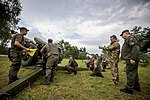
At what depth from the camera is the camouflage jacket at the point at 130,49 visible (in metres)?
5.51

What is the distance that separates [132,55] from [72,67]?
5123 mm

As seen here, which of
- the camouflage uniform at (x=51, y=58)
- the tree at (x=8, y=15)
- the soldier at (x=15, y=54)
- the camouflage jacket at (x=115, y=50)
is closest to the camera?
the soldier at (x=15, y=54)

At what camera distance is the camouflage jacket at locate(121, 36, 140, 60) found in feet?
18.1

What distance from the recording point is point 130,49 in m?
5.82

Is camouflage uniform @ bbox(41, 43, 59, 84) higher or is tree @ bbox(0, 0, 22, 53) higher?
tree @ bbox(0, 0, 22, 53)

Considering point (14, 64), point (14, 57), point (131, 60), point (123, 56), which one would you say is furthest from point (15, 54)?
point (131, 60)

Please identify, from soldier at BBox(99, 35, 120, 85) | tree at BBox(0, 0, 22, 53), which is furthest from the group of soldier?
tree at BBox(0, 0, 22, 53)

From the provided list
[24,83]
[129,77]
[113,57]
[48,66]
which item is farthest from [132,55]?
[24,83]

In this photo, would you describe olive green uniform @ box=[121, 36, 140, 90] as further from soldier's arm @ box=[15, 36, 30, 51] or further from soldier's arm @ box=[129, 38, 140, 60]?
soldier's arm @ box=[15, 36, 30, 51]

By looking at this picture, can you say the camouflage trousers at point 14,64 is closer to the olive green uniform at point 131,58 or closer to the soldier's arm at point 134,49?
the olive green uniform at point 131,58

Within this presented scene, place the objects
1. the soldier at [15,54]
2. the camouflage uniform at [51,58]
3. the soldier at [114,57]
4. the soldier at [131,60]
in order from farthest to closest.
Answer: the soldier at [114,57]
the camouflage uniform at [51,58]
the soldier at [15,54]
the soldier at [131,60]

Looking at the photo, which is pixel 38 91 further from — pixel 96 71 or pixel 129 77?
pixel 96 71

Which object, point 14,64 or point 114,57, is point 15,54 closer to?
point 14,64

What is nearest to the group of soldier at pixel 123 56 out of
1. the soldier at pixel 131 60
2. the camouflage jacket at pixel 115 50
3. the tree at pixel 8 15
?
the soldier at pixel 131 60
